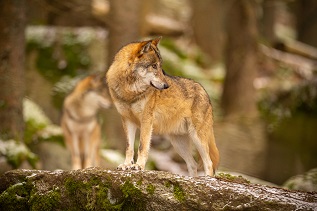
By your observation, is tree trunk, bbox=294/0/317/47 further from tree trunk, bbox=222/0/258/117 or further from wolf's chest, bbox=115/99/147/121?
wolf's chest, bbox=115/99/147/121

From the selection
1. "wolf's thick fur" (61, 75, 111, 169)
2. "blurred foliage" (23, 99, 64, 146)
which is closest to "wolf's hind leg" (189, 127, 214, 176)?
"wolf's thick fur" (61, 75, 111, 169)

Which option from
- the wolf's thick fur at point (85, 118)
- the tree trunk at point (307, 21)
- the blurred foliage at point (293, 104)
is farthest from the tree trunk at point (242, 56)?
the tree trunk at point (307, 21)

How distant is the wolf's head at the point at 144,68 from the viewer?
5984mm

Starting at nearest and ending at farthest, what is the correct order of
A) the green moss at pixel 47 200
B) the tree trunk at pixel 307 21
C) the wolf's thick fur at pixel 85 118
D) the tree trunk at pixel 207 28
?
the green moss at pixel 47 200 → the wolf's thick fur at pixel 85 118 → the tree trunk at pixel 207 28 → the tree trunk at pixel 307 21

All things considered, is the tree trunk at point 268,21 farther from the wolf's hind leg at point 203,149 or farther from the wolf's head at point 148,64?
the wolf's head at point 148,64

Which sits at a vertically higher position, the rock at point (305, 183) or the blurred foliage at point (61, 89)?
the blurred foliage at point (61, 89)

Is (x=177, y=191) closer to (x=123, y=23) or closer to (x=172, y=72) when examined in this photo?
(x=123, y=23)

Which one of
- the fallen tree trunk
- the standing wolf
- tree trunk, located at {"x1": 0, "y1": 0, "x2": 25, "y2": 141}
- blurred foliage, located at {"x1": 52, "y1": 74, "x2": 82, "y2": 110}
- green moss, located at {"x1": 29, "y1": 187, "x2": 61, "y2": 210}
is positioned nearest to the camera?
the fallen tree trunk

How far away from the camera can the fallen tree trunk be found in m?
4.79

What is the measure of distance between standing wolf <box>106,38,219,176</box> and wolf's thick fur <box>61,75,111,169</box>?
427cm

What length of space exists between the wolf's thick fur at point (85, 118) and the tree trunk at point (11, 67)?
64.7 inches

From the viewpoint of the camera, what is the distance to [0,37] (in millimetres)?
8883

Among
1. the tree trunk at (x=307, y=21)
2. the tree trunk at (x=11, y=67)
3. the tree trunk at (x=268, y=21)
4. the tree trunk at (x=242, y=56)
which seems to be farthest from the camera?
the tree trunk at (x=268, y=21)

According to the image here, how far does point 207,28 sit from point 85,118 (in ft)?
29.1
